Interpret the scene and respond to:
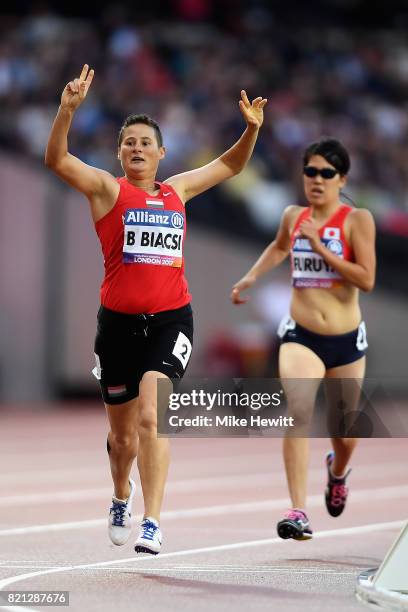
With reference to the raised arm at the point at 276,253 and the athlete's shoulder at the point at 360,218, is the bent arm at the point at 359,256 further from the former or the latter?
the raised arm at the point at 276,253

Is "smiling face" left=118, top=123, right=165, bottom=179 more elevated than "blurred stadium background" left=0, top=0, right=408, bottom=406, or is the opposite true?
"blurred stadium background" left=0, top=0, right=408, bottom=406

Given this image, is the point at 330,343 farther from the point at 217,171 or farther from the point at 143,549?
the point at 143,549

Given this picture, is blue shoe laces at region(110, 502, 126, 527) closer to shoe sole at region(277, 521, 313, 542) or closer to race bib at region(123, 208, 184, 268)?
shoe sole at region(277, 521, 313, 542)

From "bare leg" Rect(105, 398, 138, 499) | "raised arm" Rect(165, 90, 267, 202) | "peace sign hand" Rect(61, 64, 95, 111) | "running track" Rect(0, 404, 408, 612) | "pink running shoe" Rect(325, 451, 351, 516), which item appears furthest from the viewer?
"pink running shoe" Rect(325, 451, 351, 516)

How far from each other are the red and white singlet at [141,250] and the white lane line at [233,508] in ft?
7.28

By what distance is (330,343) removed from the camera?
31.9 feet

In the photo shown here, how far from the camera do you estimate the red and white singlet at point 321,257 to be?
31.9 ft

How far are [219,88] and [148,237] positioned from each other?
17.5 m

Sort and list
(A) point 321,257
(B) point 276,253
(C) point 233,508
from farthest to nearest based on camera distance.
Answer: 1. (C) point 233,508
2. (B) point 276,253
3. (A) point 321,257

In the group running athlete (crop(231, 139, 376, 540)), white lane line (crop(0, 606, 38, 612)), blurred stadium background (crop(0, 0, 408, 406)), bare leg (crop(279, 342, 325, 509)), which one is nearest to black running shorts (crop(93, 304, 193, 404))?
bare leg (crop(279, 342, 325, 509))

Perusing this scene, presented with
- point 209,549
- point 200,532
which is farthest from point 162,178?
point 209,549

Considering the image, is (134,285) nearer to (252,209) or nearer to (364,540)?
(364,540)

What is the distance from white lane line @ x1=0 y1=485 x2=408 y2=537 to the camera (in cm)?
1006

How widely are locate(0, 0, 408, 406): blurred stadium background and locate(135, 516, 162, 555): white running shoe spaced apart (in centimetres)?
1531
